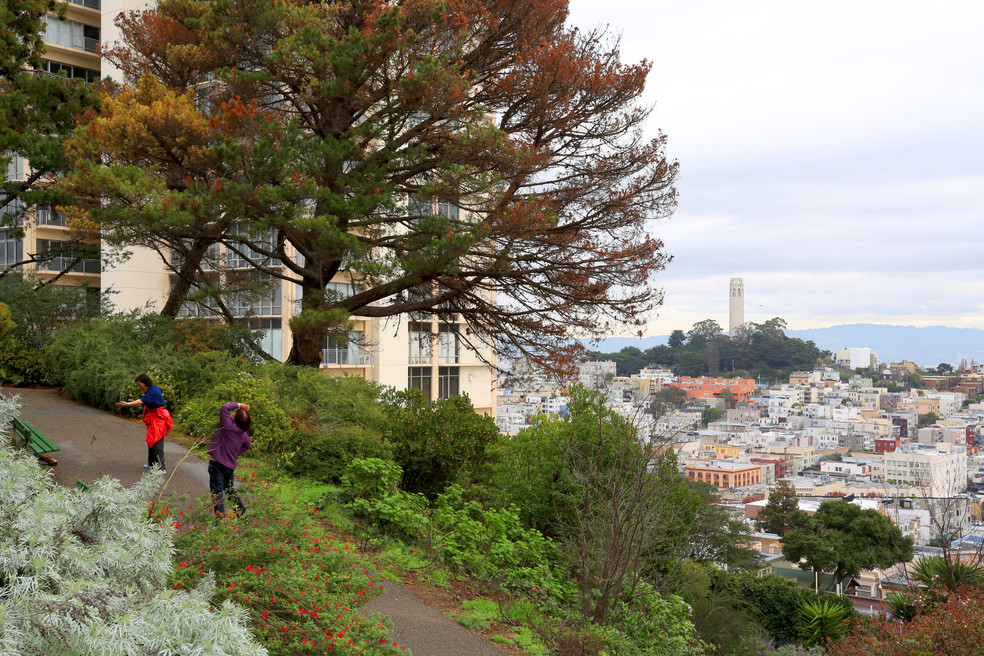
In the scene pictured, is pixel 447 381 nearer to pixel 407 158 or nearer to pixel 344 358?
pixel 344 358

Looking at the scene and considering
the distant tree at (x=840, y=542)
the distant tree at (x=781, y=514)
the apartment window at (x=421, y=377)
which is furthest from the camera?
the distant tree at (x=781, y=514)

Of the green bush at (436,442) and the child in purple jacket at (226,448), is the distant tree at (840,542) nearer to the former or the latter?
the green bush at (436,442)

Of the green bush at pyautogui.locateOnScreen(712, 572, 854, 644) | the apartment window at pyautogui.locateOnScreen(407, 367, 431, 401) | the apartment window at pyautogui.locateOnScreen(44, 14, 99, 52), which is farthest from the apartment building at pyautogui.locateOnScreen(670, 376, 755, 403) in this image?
the apartment window at pyautogui.locateOnScreen(44, 14, 99, 52)

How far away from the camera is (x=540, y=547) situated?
395 inches

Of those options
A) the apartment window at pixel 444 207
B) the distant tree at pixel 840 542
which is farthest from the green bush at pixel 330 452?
the distant tree at pixel 840 542

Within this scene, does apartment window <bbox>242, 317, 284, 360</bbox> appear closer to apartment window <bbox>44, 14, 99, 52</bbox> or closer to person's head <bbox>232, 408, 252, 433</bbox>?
apartment window <bbox>44, 14, 99, 52</bbox>

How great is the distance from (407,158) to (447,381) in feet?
93.0

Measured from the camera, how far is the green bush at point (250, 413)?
36.7 ft

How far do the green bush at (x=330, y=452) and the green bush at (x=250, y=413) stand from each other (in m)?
0.29

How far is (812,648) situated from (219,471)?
17.9 m

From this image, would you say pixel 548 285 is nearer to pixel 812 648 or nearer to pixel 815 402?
pixel 812 648

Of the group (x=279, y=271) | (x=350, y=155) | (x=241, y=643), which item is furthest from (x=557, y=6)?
(x=241, y=643)

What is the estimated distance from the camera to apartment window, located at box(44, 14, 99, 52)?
3775 centimetres

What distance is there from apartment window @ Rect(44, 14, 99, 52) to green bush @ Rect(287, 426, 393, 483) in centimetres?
3567
